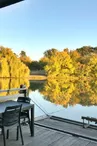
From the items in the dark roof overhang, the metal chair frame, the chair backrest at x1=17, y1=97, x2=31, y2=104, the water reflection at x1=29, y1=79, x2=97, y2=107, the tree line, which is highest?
the dark roof overhang

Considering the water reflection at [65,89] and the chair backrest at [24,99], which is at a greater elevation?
the chair backrest at [24,99]

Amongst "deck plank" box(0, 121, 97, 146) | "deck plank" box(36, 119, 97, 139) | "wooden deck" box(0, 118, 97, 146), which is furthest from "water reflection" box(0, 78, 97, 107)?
"deck plank" box(0, 121, 97, 146)

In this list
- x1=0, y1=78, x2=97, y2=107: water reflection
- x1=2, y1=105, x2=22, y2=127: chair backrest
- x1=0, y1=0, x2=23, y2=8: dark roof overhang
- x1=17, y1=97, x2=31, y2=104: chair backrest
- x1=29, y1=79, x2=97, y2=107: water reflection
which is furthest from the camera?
x1=29, y1=79, x2=97, y2=107: water reflection

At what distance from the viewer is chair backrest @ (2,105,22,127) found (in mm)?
2324

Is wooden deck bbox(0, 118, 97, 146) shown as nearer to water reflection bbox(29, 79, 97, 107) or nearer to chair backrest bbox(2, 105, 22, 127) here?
chair backrest bbox(2, 105, 22, 127)

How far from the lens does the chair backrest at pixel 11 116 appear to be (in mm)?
2324

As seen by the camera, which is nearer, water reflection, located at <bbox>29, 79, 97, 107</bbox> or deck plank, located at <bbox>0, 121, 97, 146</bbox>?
deck plank, located at <bbox>0, 121, 97, 146</bbox>

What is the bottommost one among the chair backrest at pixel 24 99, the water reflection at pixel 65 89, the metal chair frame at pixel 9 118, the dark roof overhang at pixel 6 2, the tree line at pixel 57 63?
the water reflection at pixel 65 89

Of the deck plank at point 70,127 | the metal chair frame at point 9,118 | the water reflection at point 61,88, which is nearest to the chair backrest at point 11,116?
the metal chair frame at point 9,118

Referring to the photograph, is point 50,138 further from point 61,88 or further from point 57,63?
point 61,88

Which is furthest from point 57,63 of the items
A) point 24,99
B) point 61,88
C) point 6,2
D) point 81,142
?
point 81,142

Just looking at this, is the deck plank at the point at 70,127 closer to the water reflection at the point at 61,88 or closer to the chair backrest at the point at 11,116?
the chair backrest at the point at 11,116

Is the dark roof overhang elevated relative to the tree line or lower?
elevated

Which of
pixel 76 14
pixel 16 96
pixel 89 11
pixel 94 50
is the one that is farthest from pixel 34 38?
pixel 16 96
